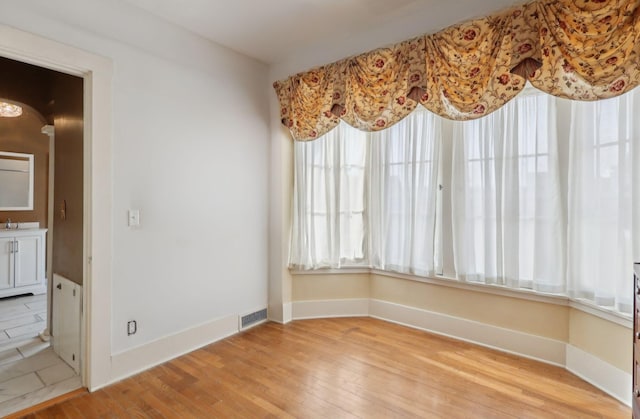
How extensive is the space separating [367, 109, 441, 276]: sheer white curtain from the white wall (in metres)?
1.21

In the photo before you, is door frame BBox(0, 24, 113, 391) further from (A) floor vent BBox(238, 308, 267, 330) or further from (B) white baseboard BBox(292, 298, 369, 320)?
(B) white baseboard BBox(292, 298, 369, 320)

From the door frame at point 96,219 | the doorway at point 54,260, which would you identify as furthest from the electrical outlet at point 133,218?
the doorway at point 54,260

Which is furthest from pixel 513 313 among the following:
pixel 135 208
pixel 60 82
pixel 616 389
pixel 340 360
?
pixel 60 82

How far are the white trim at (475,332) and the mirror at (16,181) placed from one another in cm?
533

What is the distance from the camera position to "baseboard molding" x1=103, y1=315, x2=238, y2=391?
231 centimetres

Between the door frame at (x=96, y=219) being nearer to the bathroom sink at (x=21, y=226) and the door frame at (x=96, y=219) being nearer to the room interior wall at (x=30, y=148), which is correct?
the room interior wall at (x=30, y=148)

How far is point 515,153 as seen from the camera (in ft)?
8.23

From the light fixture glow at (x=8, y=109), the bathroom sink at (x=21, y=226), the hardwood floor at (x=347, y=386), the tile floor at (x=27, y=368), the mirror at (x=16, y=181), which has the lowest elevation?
the tile floor at (x=27, y=368)

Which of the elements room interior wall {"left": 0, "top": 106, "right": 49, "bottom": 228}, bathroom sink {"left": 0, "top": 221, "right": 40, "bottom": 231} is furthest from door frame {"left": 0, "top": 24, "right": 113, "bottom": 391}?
bathroom sink {"left": 0, "top": 221, "right": 40, "bottom": 231}

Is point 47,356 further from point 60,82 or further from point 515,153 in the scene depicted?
point 515,153

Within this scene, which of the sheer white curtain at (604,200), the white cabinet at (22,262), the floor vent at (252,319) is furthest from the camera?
the white cabinet at (22,262)

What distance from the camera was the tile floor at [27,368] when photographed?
6.86 feet

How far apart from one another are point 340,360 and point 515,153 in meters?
2.15

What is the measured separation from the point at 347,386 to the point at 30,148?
227 inches
